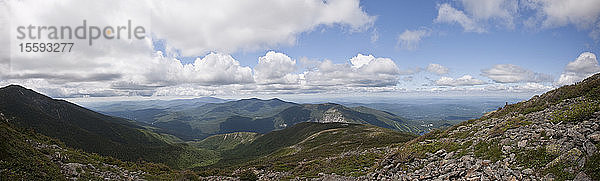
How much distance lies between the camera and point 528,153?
Answer: 40.3ft

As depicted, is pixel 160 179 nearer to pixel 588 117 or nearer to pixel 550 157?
pixel 550 157

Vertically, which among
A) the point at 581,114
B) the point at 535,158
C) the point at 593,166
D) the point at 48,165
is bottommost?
the point at 48,165

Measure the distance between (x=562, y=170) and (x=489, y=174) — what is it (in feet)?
8.93

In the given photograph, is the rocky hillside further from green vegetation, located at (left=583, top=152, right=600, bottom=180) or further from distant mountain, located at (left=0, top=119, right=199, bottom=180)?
distant mountain, located at (left=0, top=119, right=199, bottom=180)

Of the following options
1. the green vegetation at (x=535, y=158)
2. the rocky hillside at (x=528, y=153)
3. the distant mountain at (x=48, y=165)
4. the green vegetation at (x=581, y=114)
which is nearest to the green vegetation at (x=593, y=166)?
the rocky hillside at (x=528, y=153)

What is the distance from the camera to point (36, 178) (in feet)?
49.0

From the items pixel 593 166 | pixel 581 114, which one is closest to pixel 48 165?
pixel 593 166

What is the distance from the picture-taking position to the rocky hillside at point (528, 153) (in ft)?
34.4

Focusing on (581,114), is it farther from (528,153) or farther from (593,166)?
(593,166)

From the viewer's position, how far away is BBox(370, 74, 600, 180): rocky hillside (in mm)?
10477

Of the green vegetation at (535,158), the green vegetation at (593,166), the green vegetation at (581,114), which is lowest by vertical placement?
the green vegetation at (535,158)

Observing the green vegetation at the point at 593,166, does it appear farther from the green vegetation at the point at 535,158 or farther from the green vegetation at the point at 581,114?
the green vegetation at the point at 581,114

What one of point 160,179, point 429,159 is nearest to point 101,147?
point 160,179

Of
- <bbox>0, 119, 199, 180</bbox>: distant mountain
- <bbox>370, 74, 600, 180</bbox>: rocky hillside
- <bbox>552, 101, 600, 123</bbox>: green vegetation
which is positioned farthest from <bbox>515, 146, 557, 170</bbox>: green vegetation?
<bbox>0, 119, 199, 180</bbox>: distant mountain
